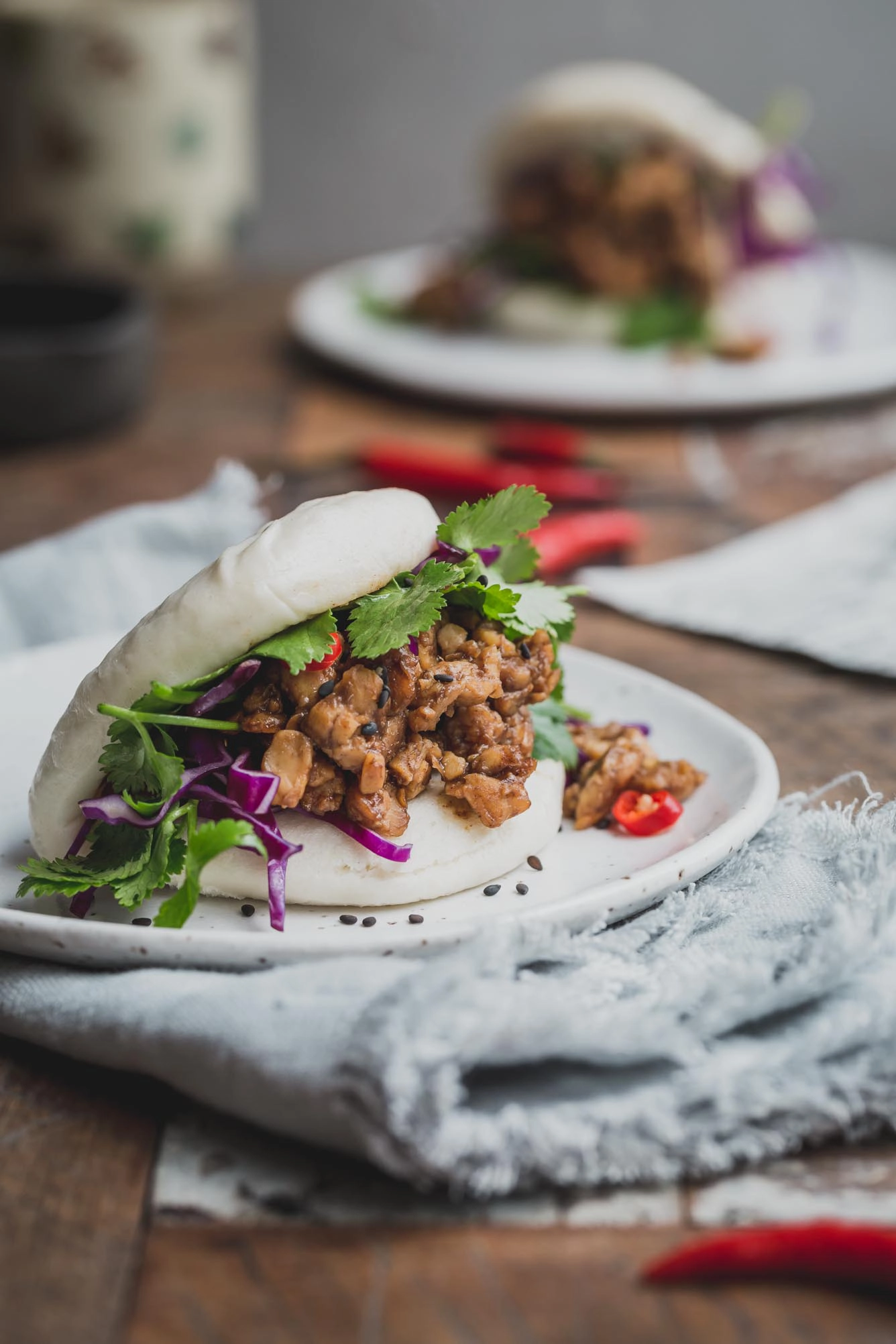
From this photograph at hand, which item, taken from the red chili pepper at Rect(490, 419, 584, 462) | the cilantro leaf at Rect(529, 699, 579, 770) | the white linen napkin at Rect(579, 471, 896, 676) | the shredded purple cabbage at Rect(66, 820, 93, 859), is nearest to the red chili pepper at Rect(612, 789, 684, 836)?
the cilantro leaf at Rect(529, 699, 579, 770)

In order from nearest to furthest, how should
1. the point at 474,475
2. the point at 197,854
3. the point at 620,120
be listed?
the point at 197,854 → the point at 474,475 → the point at 620,120

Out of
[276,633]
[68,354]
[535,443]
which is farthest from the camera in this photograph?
[535,443]

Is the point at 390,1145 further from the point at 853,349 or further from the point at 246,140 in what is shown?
the point at 246,140

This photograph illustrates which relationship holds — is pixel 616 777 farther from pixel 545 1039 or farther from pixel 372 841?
pixel 545 1039

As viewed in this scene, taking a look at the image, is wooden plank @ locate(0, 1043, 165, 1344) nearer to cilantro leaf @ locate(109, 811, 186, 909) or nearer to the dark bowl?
cilantro leaf @ locate(109, 811, 186, 909)

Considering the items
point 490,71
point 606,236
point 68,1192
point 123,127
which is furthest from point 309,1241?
point 490,71

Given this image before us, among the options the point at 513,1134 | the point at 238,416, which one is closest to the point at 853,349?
the point at 238,416

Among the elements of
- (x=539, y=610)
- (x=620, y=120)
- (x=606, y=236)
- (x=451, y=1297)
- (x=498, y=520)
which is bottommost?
(x=606, y=236)

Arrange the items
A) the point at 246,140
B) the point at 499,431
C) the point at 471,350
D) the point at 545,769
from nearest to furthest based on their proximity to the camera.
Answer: the point at 545,769
the point at 499,431
the point at 471,350
the point at 246,140
